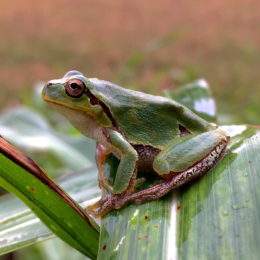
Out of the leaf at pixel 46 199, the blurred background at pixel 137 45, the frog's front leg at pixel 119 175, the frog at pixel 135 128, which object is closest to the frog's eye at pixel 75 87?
the frog at pixel 135 128

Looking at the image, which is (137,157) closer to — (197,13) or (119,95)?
(119,95)

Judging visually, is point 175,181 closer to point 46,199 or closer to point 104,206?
point 104,206

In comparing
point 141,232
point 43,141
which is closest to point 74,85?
point 141,232

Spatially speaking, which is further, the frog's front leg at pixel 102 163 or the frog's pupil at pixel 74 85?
the frog's pupil at pixel 74 85

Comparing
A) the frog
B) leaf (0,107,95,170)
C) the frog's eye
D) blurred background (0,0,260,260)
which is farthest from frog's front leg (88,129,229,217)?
blurred background (0,0,260,260)

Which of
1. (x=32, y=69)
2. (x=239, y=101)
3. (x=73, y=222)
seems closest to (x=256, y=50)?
(x=239, y=101)

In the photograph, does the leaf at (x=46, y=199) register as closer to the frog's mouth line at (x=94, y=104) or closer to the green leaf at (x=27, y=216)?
the green leaf at (x=27, y=216)

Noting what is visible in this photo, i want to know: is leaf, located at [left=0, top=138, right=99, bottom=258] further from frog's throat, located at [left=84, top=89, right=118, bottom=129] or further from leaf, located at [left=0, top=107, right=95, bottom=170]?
leaf, located at [left=0, top=107, right=95, bottom=170]
